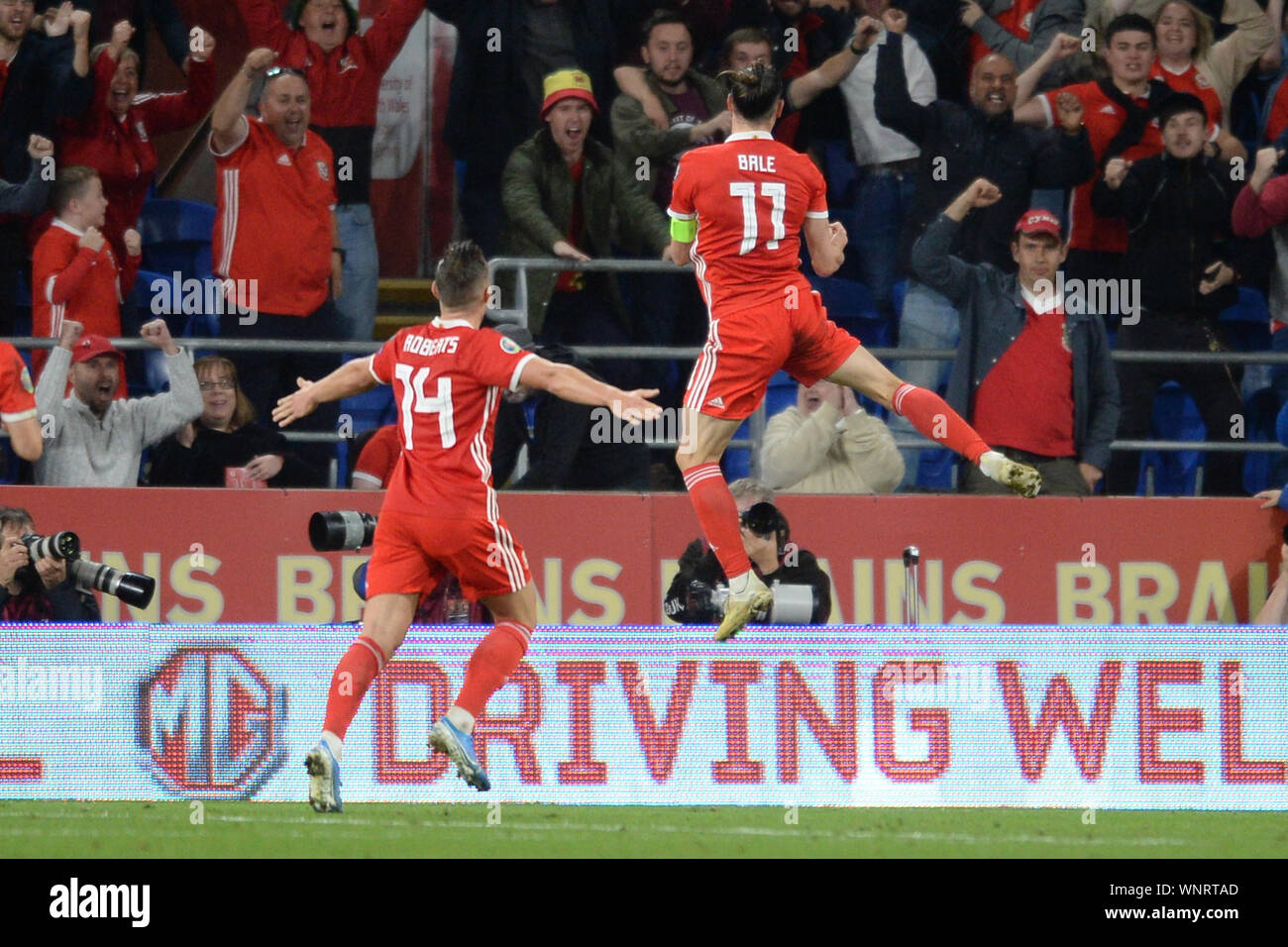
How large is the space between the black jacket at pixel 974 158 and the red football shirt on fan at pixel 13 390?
5055 millimetres

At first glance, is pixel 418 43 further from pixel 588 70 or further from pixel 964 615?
pixel 964 615

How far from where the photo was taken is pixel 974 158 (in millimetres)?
11516

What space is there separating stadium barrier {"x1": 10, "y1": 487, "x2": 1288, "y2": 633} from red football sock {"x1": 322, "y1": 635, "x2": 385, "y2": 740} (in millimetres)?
2638

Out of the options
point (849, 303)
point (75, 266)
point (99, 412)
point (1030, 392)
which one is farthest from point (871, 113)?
point (99, 412)

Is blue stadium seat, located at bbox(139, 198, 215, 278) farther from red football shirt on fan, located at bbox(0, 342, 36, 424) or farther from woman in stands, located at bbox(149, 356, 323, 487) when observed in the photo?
red football shirt on fan, located at bbox(0, 342, 36, 424)

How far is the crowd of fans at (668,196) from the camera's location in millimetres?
10625

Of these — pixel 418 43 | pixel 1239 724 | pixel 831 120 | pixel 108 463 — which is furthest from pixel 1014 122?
pixel 108 463

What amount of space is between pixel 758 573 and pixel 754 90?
8.03 feet

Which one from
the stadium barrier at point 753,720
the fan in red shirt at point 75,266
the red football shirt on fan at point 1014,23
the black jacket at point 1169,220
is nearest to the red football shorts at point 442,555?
the stadium barrier at point 753,720

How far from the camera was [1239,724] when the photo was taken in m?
8.50

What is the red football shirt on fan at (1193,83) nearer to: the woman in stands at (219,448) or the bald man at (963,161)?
the bald man at (963,161)

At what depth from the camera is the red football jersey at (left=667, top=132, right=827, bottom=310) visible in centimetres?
773

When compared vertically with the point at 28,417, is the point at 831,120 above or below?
above

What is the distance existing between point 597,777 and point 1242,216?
218 inches
